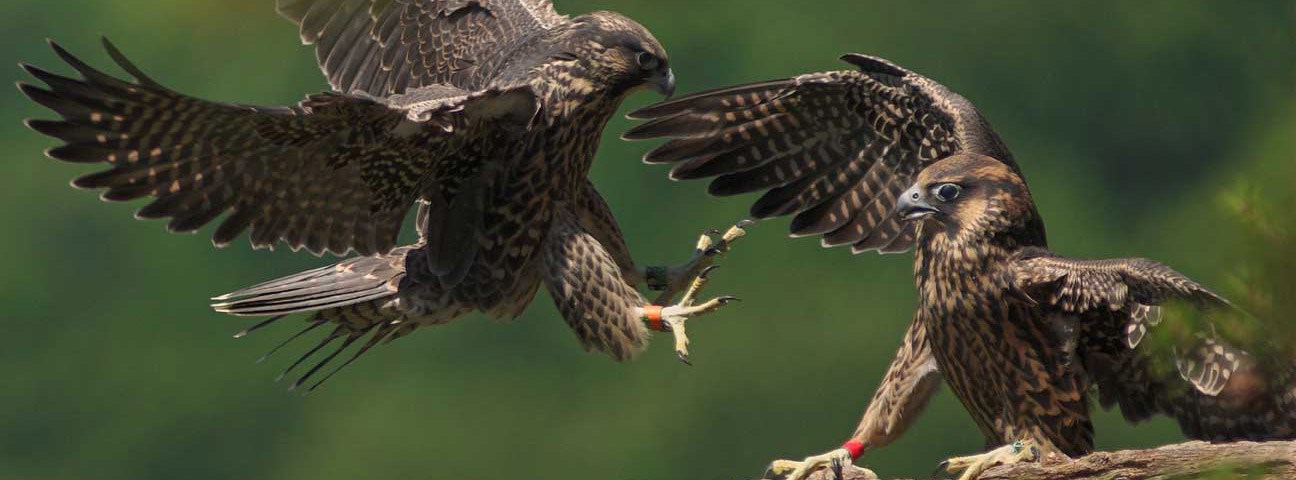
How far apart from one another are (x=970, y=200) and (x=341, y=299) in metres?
1.70

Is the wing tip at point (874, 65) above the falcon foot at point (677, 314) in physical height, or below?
above

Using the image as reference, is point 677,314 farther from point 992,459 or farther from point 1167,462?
point 1167,462

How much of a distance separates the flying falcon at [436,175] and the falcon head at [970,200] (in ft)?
2.13

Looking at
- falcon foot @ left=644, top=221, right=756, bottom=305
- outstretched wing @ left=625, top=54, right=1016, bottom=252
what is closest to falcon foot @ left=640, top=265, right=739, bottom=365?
falcon foot @ left=644, top=221, right=756, bottom=305

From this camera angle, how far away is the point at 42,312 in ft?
57.1

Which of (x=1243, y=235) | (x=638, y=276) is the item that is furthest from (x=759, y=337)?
(x=1243, y=235)

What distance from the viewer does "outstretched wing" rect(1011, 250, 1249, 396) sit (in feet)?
12.1

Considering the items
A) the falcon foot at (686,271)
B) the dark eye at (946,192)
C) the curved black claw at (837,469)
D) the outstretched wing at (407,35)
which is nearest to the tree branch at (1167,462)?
the curved black claw at (837,469)

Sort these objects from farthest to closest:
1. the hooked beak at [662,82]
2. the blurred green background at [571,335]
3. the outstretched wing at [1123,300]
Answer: the blurred green background at [571,335] → the hooked beak at [662,82] → the outstretched wing at [1123,300]

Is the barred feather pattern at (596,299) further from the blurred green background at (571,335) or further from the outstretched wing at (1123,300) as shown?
the blurred green background at (571,335)

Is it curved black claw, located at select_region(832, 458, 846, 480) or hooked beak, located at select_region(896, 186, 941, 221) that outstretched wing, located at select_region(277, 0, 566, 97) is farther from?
curved black claw, located at select_region(832, 458, 846, 480)

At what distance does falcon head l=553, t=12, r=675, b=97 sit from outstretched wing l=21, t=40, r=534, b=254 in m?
0.21

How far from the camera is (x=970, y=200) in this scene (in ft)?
13.4

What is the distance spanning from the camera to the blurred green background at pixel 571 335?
47.1 ft
